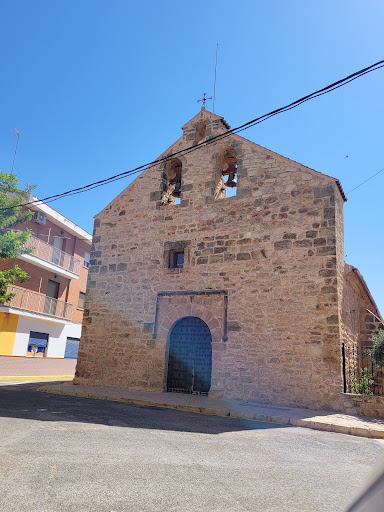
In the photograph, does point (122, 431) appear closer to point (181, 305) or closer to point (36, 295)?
point (181, 305)

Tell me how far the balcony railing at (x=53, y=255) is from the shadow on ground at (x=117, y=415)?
1170 cm

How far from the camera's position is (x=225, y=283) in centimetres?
1073

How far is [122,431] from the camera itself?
17.7ft

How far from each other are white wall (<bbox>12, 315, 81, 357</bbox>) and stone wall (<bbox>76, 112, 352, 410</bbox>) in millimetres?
7154

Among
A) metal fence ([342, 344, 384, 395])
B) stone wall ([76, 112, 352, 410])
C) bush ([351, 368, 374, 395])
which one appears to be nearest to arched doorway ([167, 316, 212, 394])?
stone wall ([76, 112, 352, 410])

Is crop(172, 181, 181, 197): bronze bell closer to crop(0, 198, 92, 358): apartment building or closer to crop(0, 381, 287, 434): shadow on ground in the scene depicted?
crop(0, 381, 287, 434): shadow on ground

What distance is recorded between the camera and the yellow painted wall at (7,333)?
1689cm

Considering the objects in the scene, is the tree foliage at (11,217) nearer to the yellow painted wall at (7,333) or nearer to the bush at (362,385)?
the yellow painted wall at (7,333)

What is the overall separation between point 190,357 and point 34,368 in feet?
32.4

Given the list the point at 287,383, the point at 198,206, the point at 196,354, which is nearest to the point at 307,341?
the point at 287,383

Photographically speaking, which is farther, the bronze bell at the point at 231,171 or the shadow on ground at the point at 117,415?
the bronze bell at the point at 231,171

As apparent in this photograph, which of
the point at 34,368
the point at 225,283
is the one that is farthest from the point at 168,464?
the point at 34,368

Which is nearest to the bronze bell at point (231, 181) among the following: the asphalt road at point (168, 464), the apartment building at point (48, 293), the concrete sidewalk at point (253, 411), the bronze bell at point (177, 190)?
the bronze bell at point (177, 190)

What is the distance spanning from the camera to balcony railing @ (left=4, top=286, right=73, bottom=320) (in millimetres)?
17656
